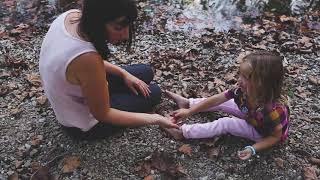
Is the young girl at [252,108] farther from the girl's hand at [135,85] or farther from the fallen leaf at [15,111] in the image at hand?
the fallen leaf at [15,111]

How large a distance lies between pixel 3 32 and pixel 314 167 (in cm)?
359

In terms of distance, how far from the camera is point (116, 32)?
2221 millimetres

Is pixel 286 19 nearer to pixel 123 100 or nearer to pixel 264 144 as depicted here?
pixel 264 144

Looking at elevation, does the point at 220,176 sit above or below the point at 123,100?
below

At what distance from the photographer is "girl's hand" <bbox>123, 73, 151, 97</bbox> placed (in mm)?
3109

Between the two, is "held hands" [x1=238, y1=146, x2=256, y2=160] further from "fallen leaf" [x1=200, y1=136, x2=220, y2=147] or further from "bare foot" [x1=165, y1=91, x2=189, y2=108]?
"bare foot" [x1=165, y1=91, x2=189, y2=108]

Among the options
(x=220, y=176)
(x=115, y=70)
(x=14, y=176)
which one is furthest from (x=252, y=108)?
(x=14, y=176)

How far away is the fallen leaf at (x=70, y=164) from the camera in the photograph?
2.87 meters

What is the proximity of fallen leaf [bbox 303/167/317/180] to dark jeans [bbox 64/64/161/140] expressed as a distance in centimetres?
125

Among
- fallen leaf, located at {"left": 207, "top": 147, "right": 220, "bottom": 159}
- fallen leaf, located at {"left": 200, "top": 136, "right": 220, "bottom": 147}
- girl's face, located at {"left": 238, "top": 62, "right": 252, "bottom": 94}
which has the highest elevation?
girl's face, located at {"left": 238, "top": 62, "right": 252, "bottom": 94}

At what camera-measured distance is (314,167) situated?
9.52ft

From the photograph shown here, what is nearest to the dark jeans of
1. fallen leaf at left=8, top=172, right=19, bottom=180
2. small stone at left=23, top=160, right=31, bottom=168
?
small stone at left=23, top=160, right=31, bottom=168

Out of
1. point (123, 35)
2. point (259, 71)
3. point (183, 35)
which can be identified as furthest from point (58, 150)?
point (183, 35)

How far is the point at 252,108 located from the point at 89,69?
1.22 m
